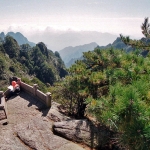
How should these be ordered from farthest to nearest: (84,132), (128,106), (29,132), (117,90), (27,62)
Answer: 1. (27,62)
2. (84,132)
3. (29,132)
4. (117,90)
5. (128,106)

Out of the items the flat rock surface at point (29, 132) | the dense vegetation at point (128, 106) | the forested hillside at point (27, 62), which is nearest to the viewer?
the dense vegetation at point (128, 106)

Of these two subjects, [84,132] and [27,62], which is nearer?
[84,132]

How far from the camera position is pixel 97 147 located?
923 cm

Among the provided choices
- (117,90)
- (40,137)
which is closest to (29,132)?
(40,137)

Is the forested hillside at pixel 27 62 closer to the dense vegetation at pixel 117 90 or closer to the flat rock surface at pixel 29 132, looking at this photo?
the flat rock surface at pixel 29 132

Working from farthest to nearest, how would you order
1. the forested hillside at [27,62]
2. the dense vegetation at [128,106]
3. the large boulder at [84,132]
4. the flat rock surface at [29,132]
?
the forested hillside at [27,62] → the large boulder at [84,132] → the flat rock surface at [29,132] → the dense vegetation at [128,106]

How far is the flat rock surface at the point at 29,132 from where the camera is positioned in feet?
28.1

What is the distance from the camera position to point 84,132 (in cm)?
975

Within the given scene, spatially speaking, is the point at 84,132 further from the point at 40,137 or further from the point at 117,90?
the point at 117,90

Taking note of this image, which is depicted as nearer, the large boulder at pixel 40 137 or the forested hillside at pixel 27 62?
the large boulder at pixel 40 137

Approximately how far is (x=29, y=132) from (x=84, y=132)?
272 centimetres

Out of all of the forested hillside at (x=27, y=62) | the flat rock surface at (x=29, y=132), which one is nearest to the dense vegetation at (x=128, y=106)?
the flat rock surface at (x=29, y=132)

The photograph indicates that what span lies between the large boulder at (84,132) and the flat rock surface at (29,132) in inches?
16.0

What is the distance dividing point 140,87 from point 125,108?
595 millimetres
